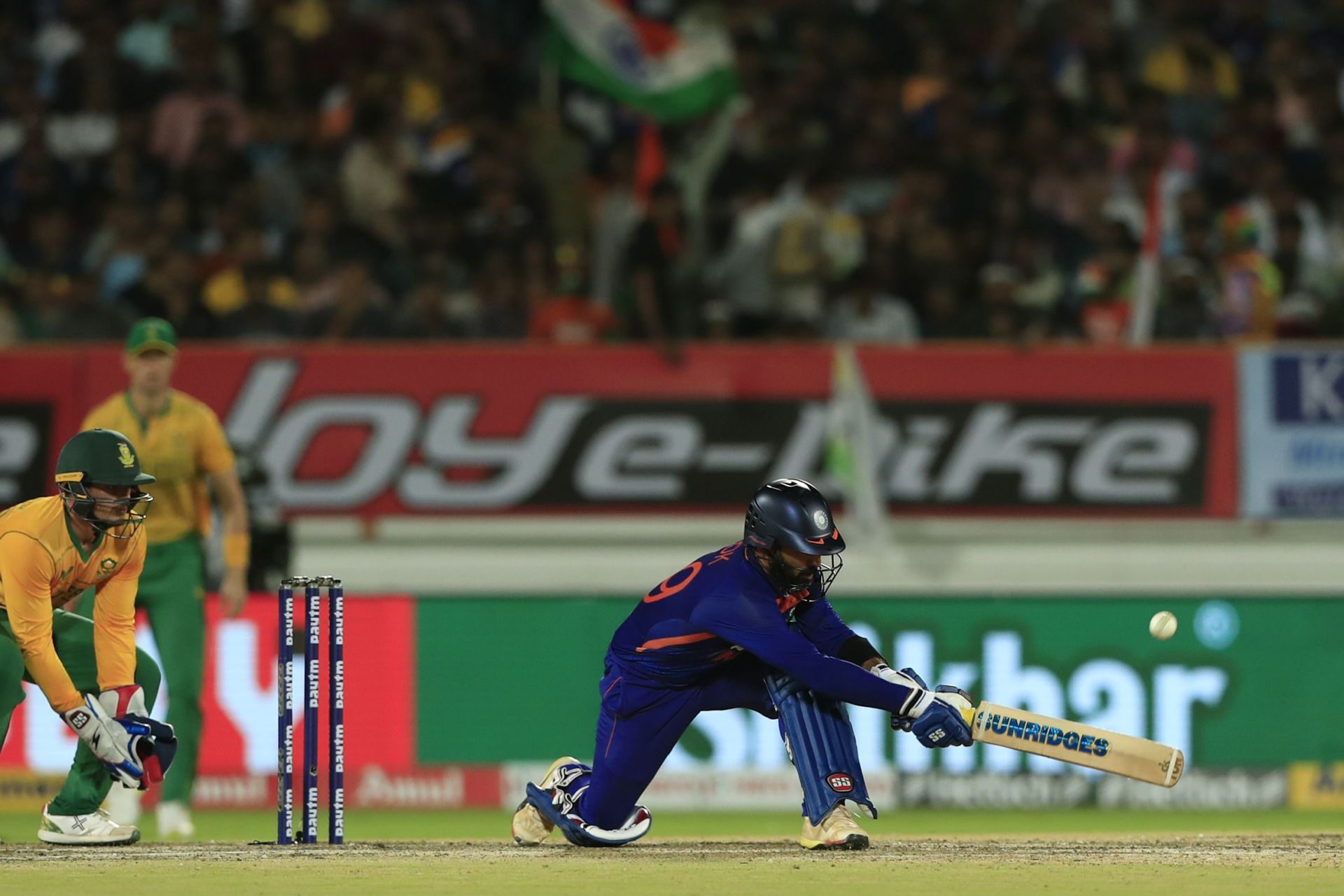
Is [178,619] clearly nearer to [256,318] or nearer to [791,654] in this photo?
[791,654]

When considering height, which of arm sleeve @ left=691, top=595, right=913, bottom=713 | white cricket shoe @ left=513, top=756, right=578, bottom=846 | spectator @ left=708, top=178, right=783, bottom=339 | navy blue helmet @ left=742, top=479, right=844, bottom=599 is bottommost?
white cricket shoe @ left=513, top=756, right=578, bottom=846

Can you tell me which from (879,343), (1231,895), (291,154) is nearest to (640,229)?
(879,343)

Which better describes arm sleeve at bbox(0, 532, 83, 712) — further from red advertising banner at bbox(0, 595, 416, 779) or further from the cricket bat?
red advertising banner at bbox(0, 595, 416, 779)

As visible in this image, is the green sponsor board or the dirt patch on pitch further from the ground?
the green sponsor board

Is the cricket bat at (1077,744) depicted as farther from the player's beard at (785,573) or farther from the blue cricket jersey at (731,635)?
the player's beard at (785,573)

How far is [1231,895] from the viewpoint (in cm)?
807

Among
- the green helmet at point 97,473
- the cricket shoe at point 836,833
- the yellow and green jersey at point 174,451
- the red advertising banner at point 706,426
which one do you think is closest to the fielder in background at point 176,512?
the yellow and green jersey at point 174,451

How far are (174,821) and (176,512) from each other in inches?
61.2

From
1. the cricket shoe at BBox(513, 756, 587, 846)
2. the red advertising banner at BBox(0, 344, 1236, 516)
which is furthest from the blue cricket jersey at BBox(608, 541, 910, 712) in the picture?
the red advertising banner at BBox(0, 344, 1236, 516)

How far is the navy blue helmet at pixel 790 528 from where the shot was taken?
912 cm

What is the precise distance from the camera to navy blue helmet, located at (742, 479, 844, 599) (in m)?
9.12

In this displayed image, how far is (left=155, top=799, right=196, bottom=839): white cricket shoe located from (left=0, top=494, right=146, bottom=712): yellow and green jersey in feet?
6.82

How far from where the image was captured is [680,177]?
1717 cm

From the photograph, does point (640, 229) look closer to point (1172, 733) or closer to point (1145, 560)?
point (1145, 560)
